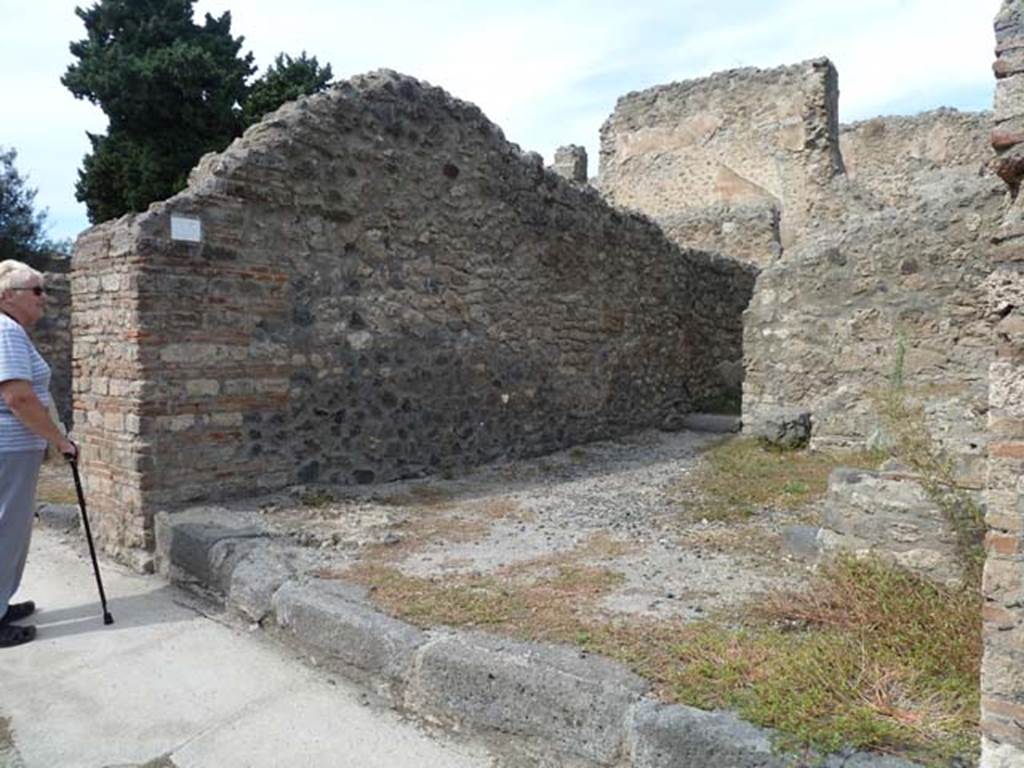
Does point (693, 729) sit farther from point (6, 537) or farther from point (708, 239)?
point (708, 239)

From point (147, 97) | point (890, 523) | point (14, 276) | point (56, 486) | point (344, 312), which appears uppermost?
point (147, 97)

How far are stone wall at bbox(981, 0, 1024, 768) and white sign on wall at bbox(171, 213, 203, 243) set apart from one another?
4.33 m

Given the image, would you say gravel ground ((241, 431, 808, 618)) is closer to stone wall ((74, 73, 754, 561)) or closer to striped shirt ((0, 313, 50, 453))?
stone wall ((74, 73, 754, 561))

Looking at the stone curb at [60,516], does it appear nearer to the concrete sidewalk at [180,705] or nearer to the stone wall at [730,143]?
the concrete sidewalk at [180,705]

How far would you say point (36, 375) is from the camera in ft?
12.5

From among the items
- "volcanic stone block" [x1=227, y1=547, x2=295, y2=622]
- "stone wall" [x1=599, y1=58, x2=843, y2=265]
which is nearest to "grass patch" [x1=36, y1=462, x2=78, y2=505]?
"volcanic stone block" [x1=227, y1=547, x2=295, y2=622]

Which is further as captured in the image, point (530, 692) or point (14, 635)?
point (14, 635)

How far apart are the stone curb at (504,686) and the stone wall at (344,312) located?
150cm

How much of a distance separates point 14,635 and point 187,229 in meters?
2.46

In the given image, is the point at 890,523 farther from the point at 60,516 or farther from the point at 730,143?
the point at 730,143

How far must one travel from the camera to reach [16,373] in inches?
143

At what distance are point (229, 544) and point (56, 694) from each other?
113 cm

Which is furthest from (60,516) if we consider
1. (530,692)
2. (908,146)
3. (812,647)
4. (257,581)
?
(908,146)

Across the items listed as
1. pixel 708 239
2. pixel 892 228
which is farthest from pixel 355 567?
pixel 708 239
